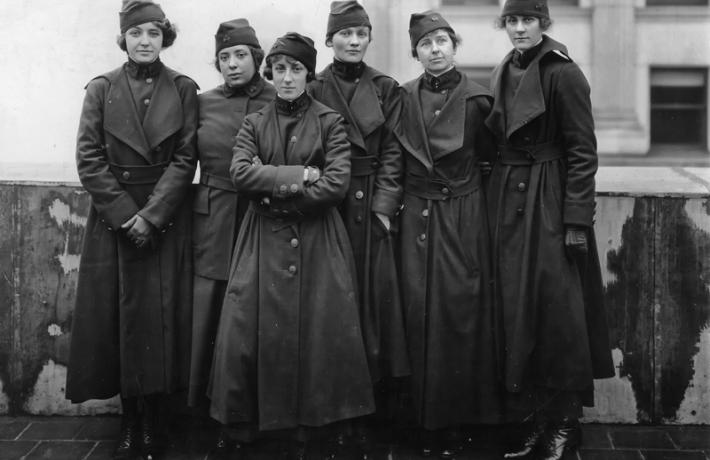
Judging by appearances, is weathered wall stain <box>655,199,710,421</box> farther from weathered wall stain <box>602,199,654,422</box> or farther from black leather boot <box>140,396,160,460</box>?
black leather boot <box>140,396,160,460</box>

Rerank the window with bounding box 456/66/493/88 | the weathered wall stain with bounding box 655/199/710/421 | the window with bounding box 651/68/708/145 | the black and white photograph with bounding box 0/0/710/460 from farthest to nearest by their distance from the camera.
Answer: the window with bounding box 651/68/708/145
the window with bounding box 456/66/493/88
the weathered wall stain with bounding box 655/199/710/421
the black and white photograph with bounding box 0/0/710/460

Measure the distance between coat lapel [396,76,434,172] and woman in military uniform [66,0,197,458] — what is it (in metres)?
1.04

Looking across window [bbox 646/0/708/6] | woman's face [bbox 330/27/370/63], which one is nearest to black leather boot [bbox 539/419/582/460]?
woman's face [bbox 330/27/370/63]

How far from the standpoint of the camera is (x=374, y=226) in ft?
13.6

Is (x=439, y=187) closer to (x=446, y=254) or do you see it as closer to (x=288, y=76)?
(x=446, y=254)

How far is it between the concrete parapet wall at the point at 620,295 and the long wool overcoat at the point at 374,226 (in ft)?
3.97

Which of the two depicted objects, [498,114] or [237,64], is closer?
[498,114]

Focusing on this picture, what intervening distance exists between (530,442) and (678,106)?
10.5 metres

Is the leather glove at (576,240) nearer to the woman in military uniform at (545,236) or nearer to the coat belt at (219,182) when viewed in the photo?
the woman in military uniform at (545,236)

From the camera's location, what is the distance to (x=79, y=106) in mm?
5461

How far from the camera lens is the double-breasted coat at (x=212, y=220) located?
4.14 meters

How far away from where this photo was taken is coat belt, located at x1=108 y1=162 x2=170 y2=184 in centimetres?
412

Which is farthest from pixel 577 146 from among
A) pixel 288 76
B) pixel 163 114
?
pixel 163 114

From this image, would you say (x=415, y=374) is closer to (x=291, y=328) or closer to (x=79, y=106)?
(x=291, y=328)
